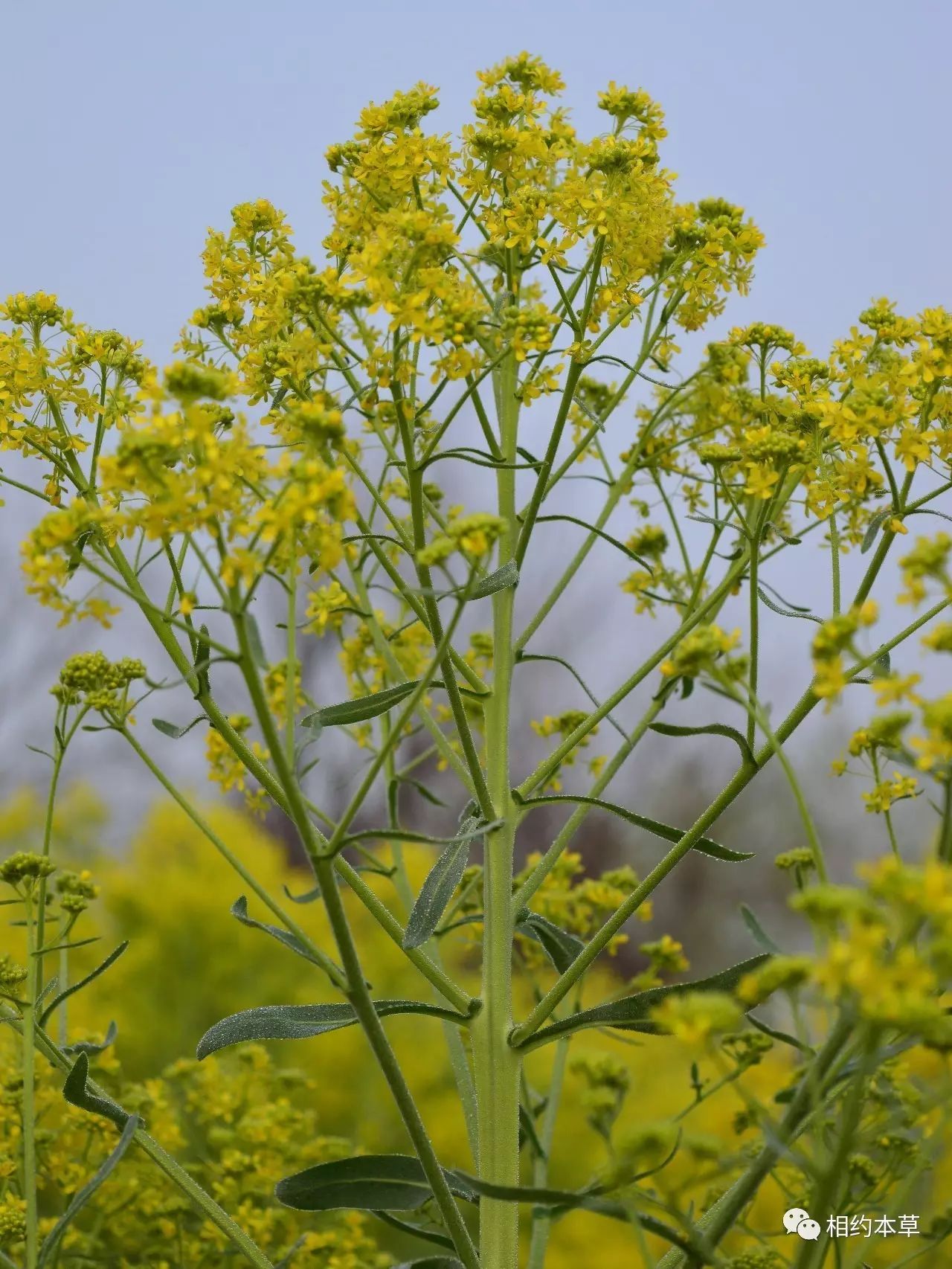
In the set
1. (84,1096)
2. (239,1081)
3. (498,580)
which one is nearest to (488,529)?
(498,580)

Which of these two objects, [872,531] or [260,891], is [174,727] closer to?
[260,891]

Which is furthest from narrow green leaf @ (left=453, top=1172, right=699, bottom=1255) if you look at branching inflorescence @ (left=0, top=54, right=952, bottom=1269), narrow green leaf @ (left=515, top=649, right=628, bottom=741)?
narrow green leaf @ (left=515, top=649, right=628, bottom=741)

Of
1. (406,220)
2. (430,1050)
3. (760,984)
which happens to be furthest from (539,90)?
(430,1050)

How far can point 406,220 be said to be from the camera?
1361 millimetres

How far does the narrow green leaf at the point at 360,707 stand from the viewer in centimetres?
150

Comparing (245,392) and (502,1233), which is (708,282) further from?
(502,1233)

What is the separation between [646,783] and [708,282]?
249 inches

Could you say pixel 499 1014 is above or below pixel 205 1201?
above

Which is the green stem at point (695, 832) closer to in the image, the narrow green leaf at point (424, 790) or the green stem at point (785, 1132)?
the green stem at point (785, 1132)

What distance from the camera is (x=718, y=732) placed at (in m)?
1.46

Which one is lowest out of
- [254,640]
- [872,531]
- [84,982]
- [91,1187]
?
[91,1187]

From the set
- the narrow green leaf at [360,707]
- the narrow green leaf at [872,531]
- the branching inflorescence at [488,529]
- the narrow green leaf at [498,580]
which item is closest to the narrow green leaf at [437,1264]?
the branching inflorescence at [488,529]

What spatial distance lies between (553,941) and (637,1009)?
0.23 meters

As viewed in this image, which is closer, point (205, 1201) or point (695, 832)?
point (695, 832)
